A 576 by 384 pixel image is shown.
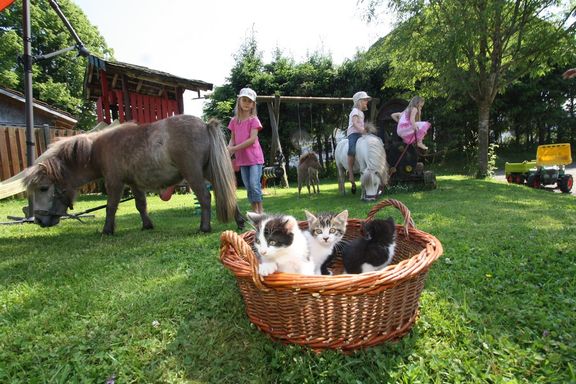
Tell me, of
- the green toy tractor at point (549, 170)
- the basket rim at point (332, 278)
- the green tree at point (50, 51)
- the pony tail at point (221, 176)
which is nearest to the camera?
the basket rim at point (332, 278)

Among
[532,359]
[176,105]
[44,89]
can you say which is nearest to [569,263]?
[532,359]

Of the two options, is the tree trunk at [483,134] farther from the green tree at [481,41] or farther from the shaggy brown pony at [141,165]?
the shaggy brown pony at [141,165]

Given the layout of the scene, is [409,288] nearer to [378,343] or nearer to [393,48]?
[378,343]

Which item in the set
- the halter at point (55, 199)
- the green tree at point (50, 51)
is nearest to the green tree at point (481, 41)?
the halter at point (55, 199)

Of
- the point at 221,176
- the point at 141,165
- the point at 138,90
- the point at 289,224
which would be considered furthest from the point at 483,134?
the point at 289,224

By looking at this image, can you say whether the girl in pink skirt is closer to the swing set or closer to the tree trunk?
the swing set

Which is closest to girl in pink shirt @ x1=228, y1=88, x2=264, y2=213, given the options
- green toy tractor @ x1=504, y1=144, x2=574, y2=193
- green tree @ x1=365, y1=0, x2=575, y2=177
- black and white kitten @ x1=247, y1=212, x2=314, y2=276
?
black and white kitten @ x1=247, y1=212, x2=314, y2=276

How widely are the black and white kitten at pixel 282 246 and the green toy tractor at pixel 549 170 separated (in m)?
10.5

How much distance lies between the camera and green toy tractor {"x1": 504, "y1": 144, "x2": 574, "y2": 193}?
9.81 meters

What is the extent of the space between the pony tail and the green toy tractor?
31.6 ft

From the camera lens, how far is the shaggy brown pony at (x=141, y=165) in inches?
179

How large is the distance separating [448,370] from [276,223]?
1.24m

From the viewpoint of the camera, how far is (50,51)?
2319cm

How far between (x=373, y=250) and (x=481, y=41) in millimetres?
10632
